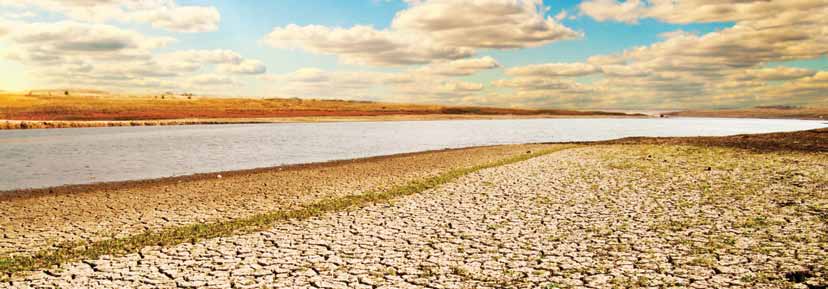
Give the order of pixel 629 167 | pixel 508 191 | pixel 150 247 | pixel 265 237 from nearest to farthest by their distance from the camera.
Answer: pixel 150 247 → pixel 265 237 → pixel 508 191 → pixel 629 167

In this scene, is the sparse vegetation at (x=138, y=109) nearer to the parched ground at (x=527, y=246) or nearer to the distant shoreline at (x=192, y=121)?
the distant shoreline at (x=192, y=121)

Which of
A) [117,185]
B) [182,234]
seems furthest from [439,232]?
[117,185]

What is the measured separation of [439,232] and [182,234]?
624cm

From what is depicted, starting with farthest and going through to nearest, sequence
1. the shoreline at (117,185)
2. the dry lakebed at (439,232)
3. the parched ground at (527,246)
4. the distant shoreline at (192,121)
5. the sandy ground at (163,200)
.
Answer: the distant shoreline at (192,121), the shoreline at (117,185), the sandy ground at (163,200), the dry lakebed at (439,232), the parched ground at (527,246)

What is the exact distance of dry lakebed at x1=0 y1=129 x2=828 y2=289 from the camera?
9.16 metres

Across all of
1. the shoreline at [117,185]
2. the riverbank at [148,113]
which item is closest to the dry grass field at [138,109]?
the riverbank at [148,113]

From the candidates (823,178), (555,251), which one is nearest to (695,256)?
(555,251)

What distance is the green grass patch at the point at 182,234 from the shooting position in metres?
10.5

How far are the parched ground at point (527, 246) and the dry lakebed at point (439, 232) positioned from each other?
0.16 feet

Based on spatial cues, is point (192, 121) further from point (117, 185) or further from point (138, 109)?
point (117, 185)

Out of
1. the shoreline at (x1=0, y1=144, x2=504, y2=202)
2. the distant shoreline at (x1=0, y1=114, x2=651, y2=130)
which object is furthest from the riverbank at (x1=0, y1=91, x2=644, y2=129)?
the shoreline at (x1=0, y1=144, x2=504, y2=202)

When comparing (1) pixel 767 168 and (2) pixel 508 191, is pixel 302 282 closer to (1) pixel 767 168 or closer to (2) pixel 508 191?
(2) pixel 508 191

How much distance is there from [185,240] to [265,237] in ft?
5.90

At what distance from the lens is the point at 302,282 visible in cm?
894
